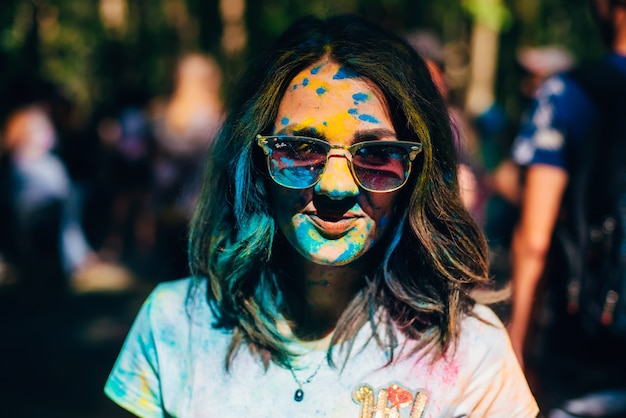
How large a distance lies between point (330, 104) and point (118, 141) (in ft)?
18.0

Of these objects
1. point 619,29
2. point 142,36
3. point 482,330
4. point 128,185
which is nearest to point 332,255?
point 482,330

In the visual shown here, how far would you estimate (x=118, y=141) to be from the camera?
664cm

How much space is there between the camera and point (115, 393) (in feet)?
5.24

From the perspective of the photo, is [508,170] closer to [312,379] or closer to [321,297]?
[321,297]

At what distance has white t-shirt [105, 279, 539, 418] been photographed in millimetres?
1484

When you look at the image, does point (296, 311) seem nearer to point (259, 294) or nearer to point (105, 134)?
point (259, 294)

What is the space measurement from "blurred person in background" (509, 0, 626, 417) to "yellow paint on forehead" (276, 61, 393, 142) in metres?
1.08

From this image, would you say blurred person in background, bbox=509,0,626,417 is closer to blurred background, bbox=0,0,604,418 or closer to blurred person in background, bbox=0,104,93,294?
blurred background, bbox=0,0,604,418

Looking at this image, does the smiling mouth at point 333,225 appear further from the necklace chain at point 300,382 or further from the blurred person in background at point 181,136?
the blurred person in background at point 181,136

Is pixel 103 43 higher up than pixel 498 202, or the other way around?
pixel 103 43

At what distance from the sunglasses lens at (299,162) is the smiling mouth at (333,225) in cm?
8

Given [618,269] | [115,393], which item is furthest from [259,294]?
[618,269]

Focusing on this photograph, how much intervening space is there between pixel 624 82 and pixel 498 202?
96.5 inches

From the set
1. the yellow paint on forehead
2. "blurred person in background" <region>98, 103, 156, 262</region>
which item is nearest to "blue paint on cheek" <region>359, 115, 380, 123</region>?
the yellow paint on forehead
